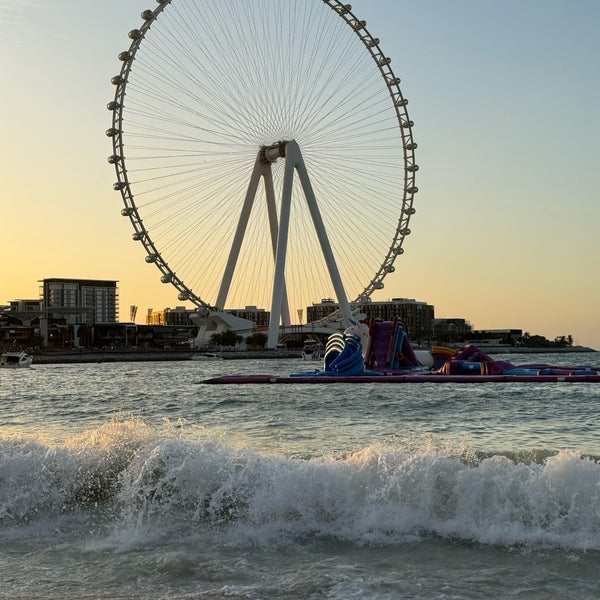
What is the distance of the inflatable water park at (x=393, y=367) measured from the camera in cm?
3934

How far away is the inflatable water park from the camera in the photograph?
129 ft

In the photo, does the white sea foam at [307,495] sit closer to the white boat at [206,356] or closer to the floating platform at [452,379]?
the floating platform at [452,379]

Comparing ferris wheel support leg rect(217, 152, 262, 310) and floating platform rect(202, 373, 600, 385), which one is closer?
floating platform rect(202, 373, 600, 385)

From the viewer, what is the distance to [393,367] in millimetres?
44094

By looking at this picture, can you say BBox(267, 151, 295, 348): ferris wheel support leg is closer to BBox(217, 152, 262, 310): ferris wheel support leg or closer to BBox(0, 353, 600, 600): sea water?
BBox(217, 152, 262, 310): ferris wheel support leg

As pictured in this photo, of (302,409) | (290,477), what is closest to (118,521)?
(290,477)

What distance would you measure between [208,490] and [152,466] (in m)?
0.98

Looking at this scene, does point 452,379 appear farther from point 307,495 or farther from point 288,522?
point 288,522

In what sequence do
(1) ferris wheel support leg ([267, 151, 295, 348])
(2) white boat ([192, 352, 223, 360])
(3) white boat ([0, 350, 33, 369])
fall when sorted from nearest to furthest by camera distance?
(1) ferris wheel support leg ([267, 151, 295, 348]) < (3) white boat ([0, 350, 33, 369]) < (2) white boat ([192, 352, 223, 360])

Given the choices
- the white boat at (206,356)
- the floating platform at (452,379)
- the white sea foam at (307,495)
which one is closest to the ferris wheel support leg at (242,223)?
the floating platform at (452,379)

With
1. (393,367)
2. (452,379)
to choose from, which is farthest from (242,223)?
(452,379)

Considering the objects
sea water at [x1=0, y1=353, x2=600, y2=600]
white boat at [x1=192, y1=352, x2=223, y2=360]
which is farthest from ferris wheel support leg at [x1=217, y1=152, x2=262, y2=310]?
sea water at [x1=0, y1=353, x2=600, y2=600]

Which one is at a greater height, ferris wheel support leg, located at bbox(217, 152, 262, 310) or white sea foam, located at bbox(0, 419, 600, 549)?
ferris wheel support leg, located at bbox(217, 152, 262, 310)

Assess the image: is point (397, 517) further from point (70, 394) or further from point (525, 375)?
point (525, 375)
